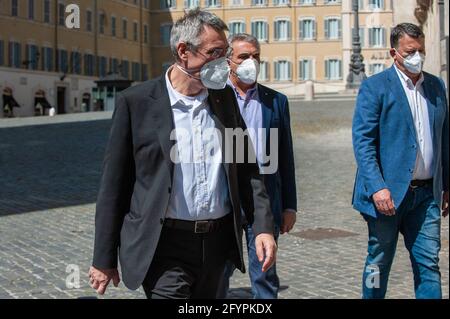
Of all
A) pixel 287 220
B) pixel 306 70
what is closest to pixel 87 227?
pixel 287 220

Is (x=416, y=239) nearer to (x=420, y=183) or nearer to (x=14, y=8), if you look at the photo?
(x=420, y=183)

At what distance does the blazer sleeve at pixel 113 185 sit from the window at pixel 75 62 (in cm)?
4620

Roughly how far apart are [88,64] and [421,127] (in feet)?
156

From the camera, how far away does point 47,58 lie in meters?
47.8

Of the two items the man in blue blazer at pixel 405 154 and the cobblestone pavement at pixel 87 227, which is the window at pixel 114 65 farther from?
the man in blue blazer at pixel 405 154

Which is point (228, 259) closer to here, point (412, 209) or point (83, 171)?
point (412, 209)

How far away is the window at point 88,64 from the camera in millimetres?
49531

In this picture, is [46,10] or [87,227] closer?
[87,227]

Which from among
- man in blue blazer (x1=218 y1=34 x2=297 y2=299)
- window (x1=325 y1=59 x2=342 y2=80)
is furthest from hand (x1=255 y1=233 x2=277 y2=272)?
window (x1=325 y1=59 x2=342 y2=80)

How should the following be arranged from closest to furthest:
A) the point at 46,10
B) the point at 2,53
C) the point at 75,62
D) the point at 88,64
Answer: the point at 2,53
the point at 46,10
the point at 75,62
the point at 88,64

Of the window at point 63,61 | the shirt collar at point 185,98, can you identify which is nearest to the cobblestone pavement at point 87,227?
the shirt collar at point 185,98

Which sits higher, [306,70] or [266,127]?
[306,70]

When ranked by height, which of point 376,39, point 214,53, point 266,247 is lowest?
point 266,247
